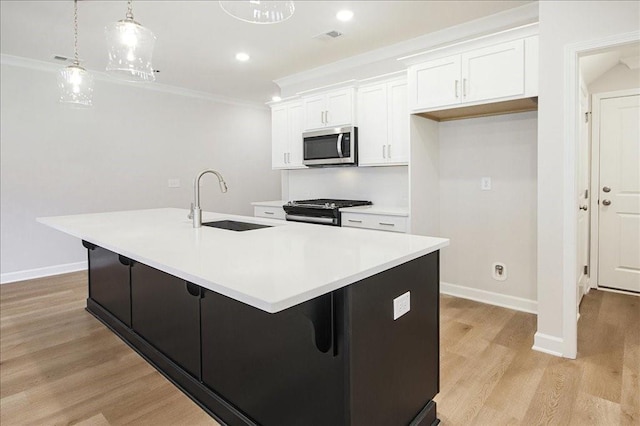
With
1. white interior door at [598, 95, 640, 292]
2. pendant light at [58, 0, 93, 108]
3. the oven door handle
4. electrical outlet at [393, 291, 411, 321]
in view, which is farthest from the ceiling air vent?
electrical outlet at [393, 291, 411, 321]

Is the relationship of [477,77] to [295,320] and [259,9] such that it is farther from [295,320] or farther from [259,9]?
[295,320]

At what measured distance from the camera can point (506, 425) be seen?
1816mm

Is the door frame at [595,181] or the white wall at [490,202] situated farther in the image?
the door frame at [595,181]

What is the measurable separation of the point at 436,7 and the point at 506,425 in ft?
9.77

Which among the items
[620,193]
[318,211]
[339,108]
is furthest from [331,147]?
[620,193]

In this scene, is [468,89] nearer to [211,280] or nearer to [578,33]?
[578,33]

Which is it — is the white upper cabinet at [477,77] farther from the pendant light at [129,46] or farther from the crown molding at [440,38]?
the pendant light at [129,46]

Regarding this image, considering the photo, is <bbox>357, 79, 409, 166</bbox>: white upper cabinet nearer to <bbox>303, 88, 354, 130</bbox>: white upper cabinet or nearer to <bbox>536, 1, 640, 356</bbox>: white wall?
<bbox>303, 88, 354, 130</bbox>: white upper cabinet

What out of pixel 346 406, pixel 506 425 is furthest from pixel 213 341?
pixel 506 425

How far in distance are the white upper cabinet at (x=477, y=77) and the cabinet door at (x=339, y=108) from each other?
0.85 meters

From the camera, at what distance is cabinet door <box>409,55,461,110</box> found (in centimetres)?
310

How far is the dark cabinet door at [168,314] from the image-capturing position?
6.79ft

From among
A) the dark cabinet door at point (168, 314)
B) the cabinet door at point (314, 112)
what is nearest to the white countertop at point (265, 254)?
the dark cabinet door at point (168, 314)

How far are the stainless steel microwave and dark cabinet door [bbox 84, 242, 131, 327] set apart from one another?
234cm
